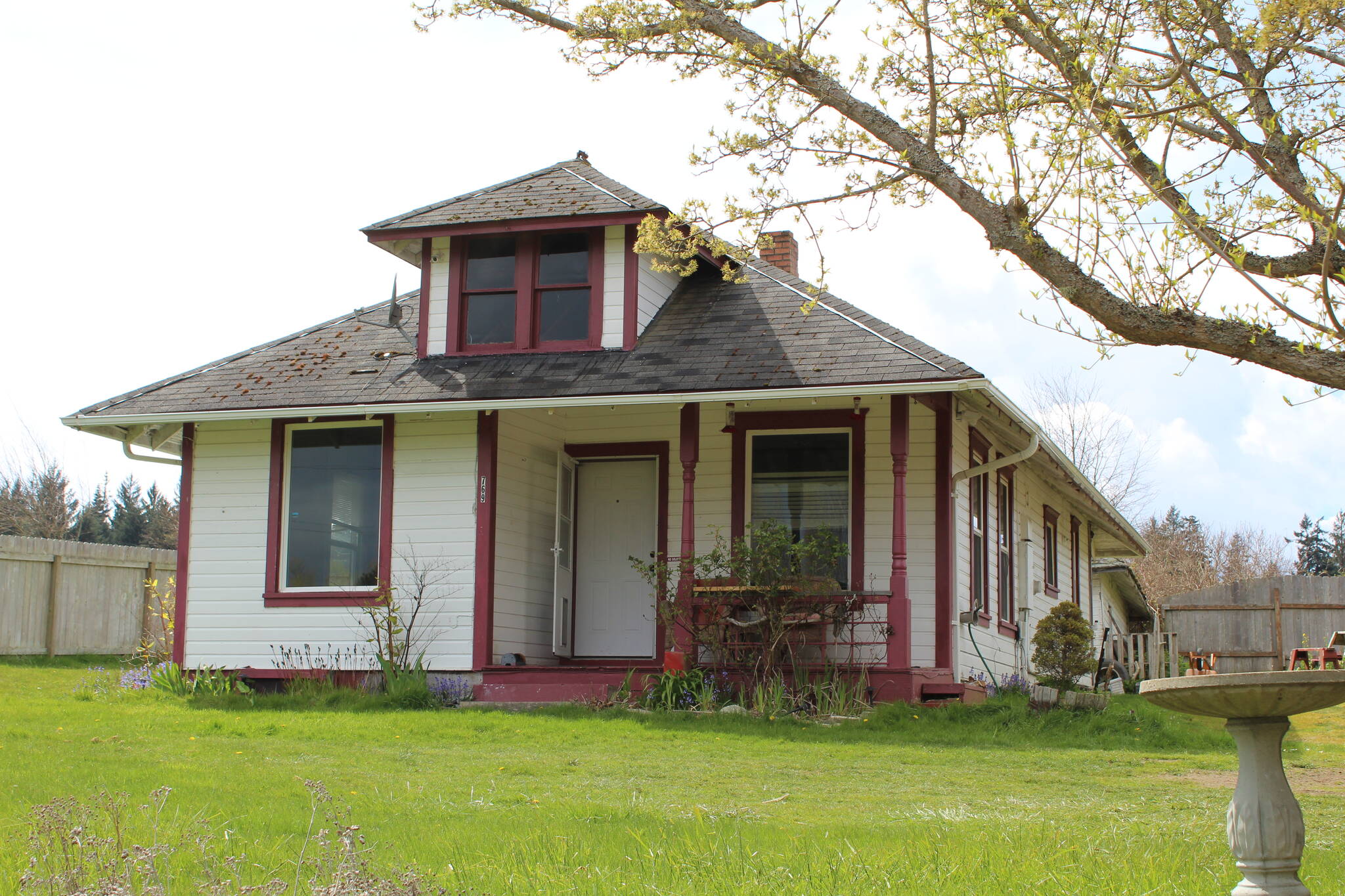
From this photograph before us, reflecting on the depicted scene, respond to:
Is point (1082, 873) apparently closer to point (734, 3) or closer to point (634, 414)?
point (734, 3)

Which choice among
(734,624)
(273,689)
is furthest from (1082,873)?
(273,689)

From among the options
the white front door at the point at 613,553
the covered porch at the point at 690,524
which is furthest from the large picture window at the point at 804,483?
the white front door at the point at 613,553

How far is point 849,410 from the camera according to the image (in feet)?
44.6

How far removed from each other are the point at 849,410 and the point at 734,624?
2.62m

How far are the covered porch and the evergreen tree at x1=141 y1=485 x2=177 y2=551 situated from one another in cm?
3133

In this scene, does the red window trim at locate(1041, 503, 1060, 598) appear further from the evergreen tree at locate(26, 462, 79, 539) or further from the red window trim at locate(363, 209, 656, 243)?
the evergreen tree at locate(26, 462, 79, 539)

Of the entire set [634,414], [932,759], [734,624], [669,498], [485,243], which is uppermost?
[485,243]

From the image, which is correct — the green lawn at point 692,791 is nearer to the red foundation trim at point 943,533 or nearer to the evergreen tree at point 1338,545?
the red foundation trim at point 943,533

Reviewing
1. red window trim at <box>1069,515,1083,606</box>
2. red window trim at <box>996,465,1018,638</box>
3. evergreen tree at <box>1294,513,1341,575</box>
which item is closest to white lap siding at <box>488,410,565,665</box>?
red window trim at <box>996,465,1018,638</box>

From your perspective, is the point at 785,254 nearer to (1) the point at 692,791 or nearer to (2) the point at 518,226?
(2) the point at 518,226

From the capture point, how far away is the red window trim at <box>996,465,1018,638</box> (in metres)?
16.0

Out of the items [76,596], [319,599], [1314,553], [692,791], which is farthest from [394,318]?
[1314,553]

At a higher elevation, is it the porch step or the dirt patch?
the porch step

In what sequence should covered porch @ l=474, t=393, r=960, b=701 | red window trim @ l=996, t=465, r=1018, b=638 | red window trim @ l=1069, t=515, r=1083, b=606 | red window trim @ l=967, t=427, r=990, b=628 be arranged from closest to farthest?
1. covered porch @ l=474, t=393, r=960, b=701
2. red window trim @ l=967, t=427, r=990, b=628
3. red window trim @ l=996, t=465, r=1018, b=638
4. red window trim @ l=1069, t=515, r=1083, b=606
